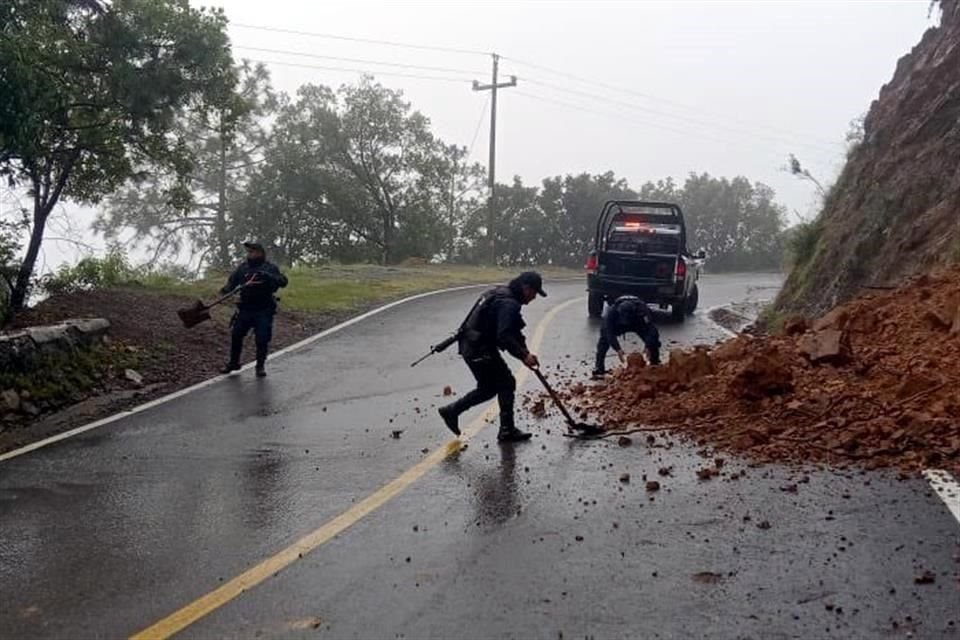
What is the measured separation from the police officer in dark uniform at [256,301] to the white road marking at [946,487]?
822 cm

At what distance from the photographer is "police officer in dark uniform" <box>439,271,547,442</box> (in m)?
8.59

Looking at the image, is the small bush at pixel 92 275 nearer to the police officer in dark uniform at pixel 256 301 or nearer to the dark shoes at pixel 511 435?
the police officer in dark uniform at pixel 256 301

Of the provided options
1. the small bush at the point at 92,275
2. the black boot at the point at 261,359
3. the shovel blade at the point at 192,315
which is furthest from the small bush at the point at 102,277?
the black boot at the point at 261,359

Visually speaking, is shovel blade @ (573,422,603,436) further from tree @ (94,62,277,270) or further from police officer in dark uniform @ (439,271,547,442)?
tree @ (94,62,277,270)

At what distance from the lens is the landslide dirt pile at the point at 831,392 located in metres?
7.48

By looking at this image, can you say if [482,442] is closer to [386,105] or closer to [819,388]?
[819,388]

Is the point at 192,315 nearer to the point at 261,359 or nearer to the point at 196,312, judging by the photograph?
the point at 196,312

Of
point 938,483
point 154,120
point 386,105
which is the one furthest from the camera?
point 386,105

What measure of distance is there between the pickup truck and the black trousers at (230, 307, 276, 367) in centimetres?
881

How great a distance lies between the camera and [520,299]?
28.5 ft

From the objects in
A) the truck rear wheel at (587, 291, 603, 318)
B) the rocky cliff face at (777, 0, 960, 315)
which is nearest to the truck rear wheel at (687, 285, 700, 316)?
the truck rear wheel at (587, 291, 603, 318)

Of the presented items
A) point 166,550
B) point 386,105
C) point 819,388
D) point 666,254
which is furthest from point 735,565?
point 386,105

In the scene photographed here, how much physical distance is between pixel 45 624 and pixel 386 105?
36102 millimetres

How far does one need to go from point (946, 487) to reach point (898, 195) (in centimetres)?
951
